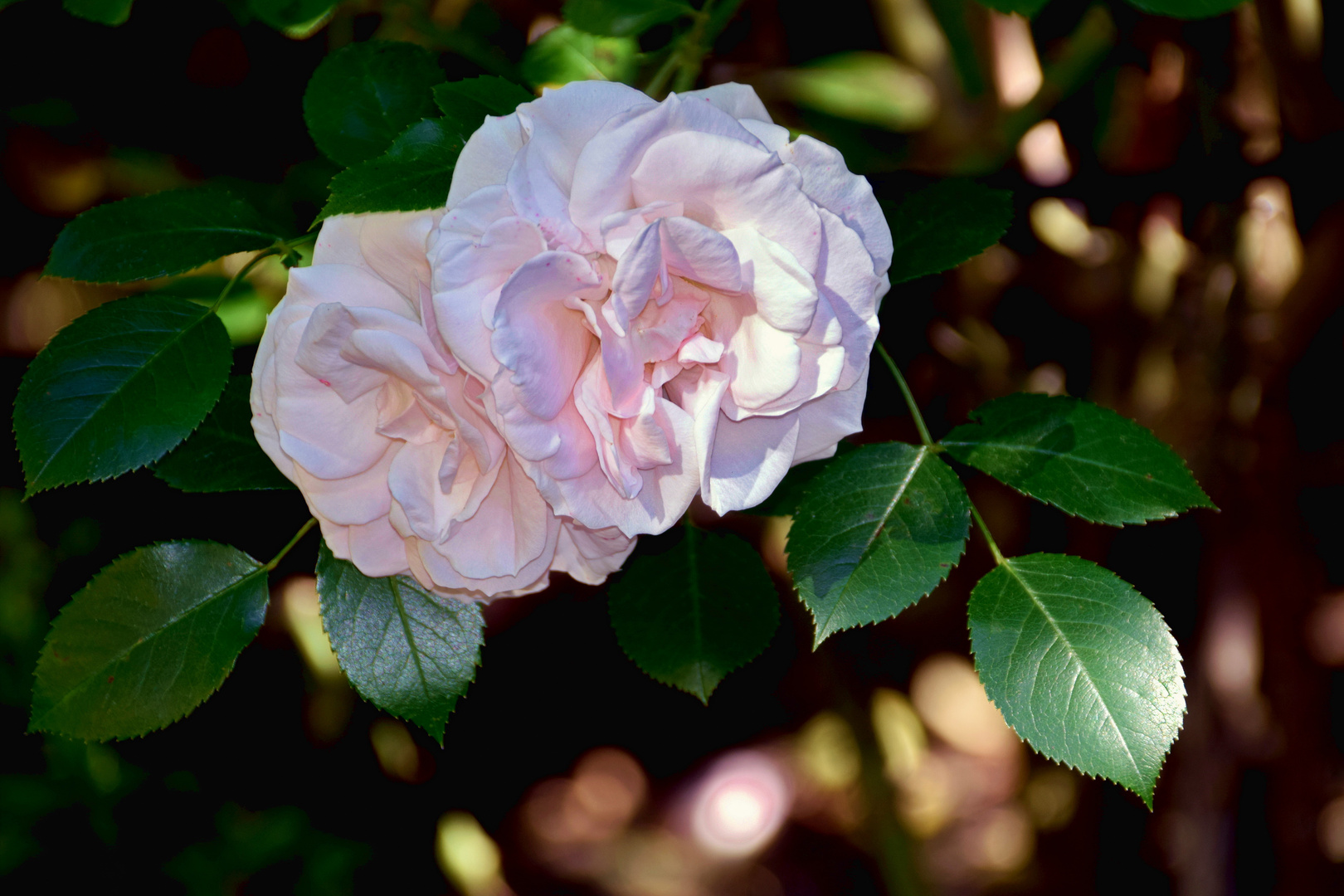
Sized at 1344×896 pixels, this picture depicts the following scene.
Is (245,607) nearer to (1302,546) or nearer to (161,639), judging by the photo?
(161,639)

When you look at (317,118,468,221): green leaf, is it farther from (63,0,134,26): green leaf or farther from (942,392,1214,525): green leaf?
(942,392,1214,525): green leaf

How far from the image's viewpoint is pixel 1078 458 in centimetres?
54

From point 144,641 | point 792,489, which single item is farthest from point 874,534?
point 144,641

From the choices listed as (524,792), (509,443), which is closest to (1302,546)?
(524,792)

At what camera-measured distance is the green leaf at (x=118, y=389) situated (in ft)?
1.55

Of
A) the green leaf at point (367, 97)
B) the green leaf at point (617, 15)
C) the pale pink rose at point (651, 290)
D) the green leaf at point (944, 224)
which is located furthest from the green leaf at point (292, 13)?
the green leaf at point (944, 224)

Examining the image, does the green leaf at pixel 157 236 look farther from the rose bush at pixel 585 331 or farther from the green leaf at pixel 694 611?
the green leaf at pixel 694 611

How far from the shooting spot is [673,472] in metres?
0.42

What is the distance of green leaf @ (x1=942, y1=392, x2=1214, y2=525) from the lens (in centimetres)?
51

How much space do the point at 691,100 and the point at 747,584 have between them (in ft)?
1.07

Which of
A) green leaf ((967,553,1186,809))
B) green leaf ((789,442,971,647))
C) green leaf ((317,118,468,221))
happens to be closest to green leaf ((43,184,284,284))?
green leaf ((317,118,468,221))

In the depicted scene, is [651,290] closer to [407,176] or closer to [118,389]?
[407,176]

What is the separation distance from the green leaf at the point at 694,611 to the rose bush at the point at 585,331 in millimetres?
174

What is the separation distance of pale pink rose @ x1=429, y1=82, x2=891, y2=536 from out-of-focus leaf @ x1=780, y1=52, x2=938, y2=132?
2.03 feet
